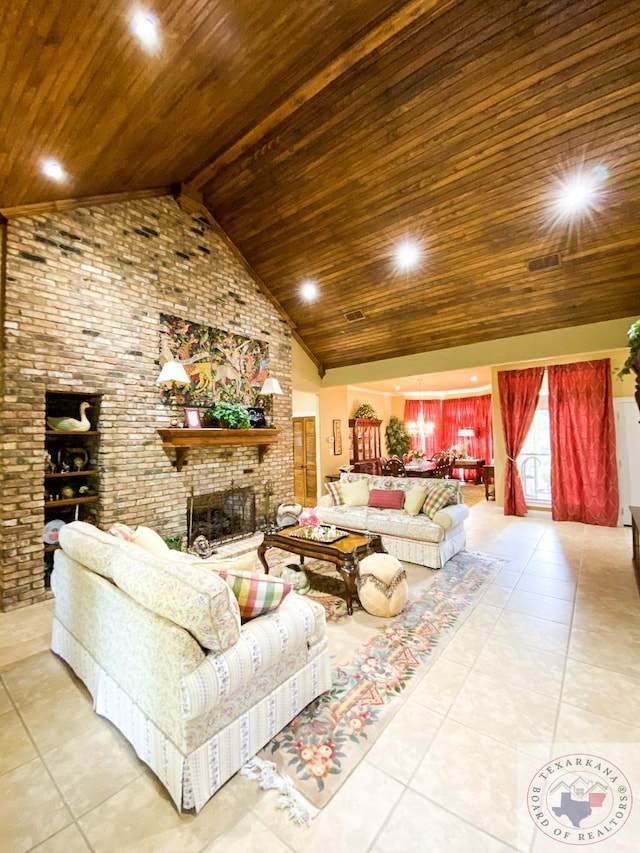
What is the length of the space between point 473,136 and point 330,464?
6.03 m

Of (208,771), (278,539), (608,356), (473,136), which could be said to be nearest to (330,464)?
(278,539)

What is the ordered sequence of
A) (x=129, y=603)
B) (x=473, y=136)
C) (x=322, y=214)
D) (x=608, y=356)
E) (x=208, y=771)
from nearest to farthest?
(x=208, y=771), (x=129, y=603), (x=473, y=136), (x=322, y=214), (x=608, y=356)

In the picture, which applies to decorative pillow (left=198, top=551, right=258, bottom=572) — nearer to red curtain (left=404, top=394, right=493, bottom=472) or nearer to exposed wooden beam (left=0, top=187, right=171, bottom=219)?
exposed wooden beam (left=0, top=187, right=171, bottom=219)

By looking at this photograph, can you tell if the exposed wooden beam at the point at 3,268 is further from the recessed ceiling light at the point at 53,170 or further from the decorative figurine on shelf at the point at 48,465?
the decorative figurine on shelf at the point at 48,465

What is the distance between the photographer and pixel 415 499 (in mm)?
4547

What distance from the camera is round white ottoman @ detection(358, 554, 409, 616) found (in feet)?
9.74

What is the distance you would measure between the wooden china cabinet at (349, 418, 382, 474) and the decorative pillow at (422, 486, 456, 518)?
383 cm

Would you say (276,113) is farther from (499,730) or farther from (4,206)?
(499,730)

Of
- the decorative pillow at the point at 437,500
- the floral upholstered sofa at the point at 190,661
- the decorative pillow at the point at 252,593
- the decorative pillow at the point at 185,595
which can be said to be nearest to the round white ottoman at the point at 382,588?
the floral upholstered sofa at the point at 190,661

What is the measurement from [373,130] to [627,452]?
576 cm

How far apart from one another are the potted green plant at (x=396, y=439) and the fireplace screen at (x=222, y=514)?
5.68 meters

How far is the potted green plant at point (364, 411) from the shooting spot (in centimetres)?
913

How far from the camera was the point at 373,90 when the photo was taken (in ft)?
11.2

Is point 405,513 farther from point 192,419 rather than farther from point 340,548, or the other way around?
point 192,419
